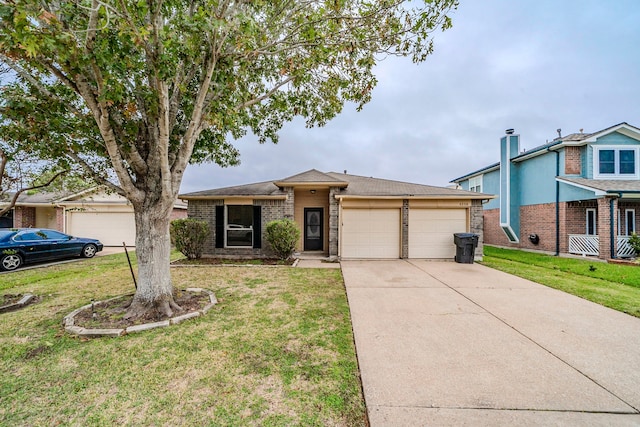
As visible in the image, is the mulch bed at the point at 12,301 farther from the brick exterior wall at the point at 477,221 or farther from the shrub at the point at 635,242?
the shrub at the point at 635,242

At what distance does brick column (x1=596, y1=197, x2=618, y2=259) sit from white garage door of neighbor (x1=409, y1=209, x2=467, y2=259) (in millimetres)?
5877

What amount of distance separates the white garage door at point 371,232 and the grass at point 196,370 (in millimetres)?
5472

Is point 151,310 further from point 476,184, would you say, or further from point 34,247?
point 476,184

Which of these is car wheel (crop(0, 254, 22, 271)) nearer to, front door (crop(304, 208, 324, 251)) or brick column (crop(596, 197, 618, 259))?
front door (crop(304, 208, 324, 251))

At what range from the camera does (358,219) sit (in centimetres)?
1080

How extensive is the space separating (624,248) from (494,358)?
1332cm

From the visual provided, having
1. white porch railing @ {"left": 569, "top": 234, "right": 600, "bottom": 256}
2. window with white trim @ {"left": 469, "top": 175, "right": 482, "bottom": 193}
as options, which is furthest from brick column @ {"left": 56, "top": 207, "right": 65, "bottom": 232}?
white porch railing @ {"left": 569, "top": 234, "right": 600, "bottom": 256}

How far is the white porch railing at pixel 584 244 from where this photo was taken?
11319mm

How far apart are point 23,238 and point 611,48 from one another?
29282 millimetres

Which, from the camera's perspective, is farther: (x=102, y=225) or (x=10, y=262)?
(x=102, y=225)

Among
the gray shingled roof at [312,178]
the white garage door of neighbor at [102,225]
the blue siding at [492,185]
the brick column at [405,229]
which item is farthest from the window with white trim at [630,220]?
the white garage door of neighbor at [102,225]

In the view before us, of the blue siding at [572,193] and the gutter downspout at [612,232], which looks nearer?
the gutter downspout at [612,232]

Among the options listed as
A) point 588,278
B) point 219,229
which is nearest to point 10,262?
point 219,229

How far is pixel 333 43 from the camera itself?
17.5ft
